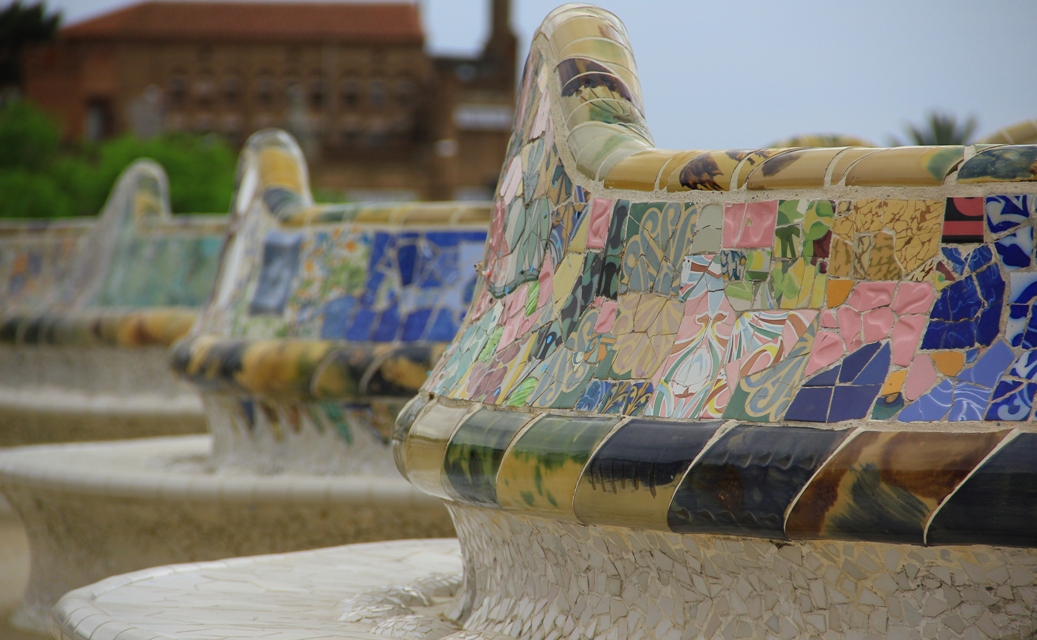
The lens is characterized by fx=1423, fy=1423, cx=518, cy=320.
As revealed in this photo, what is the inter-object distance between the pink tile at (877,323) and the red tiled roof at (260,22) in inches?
1370

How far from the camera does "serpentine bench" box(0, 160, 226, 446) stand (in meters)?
8.92

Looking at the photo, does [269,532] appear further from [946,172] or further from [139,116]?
[139,116]

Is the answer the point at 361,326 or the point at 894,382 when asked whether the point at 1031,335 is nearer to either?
the point at 894,382

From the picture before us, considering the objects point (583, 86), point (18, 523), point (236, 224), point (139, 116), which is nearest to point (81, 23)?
point (139, 116)

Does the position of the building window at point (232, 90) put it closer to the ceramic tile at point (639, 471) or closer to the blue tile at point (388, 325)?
the blue tile at point (388, 325)

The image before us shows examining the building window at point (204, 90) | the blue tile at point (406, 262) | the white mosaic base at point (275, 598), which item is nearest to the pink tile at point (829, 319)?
the white mosaic base at point (275, 598)

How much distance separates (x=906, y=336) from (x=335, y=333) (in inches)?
144

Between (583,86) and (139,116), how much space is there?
106 feet

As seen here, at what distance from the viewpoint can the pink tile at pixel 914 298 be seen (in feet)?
8.25

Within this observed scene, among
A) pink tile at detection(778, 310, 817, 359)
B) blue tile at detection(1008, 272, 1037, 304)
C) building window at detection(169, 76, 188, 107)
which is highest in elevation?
blue tile at detection(1008, 272, 1037, 304)

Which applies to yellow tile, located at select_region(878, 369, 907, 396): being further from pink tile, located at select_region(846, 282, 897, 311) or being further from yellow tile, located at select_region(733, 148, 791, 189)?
yellow tile, located at select_region(733, 148, 791, 189)

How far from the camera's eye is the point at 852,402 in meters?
2.47

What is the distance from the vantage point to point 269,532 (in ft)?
19.1

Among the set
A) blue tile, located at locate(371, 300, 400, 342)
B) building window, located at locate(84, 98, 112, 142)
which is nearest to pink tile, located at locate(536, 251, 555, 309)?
blue tile, located at locate(371, 300, 400, 342)
